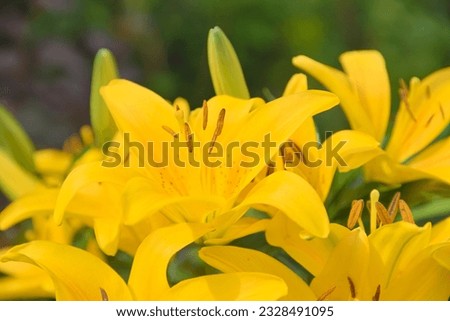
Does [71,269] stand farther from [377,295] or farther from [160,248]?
[377,295]

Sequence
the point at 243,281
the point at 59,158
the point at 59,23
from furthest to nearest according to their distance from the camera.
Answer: the point at 59,23 → the point at 59,158 → the point at 243,281

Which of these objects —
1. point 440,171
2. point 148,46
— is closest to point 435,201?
point 440,171

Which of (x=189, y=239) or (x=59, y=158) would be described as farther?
(x=59, y=158)

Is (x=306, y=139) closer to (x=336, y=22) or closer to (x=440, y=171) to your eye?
(x=440, y=171)

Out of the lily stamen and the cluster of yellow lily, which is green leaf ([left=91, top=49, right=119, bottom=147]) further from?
the lily stamen

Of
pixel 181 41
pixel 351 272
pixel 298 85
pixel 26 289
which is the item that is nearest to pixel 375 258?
pixel 351 272

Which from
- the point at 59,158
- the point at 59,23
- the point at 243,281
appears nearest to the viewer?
the point at 243,281

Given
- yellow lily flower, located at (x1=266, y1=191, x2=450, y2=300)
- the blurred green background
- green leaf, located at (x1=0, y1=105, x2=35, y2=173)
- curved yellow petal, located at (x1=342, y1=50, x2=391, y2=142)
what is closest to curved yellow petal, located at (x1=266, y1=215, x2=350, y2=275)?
yellow lily flower, located at (x1=266, y1=191, x2=450, y2=300)

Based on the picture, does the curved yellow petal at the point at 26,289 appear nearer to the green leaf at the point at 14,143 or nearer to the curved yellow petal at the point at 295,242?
the green leaf at the point at 14,143
